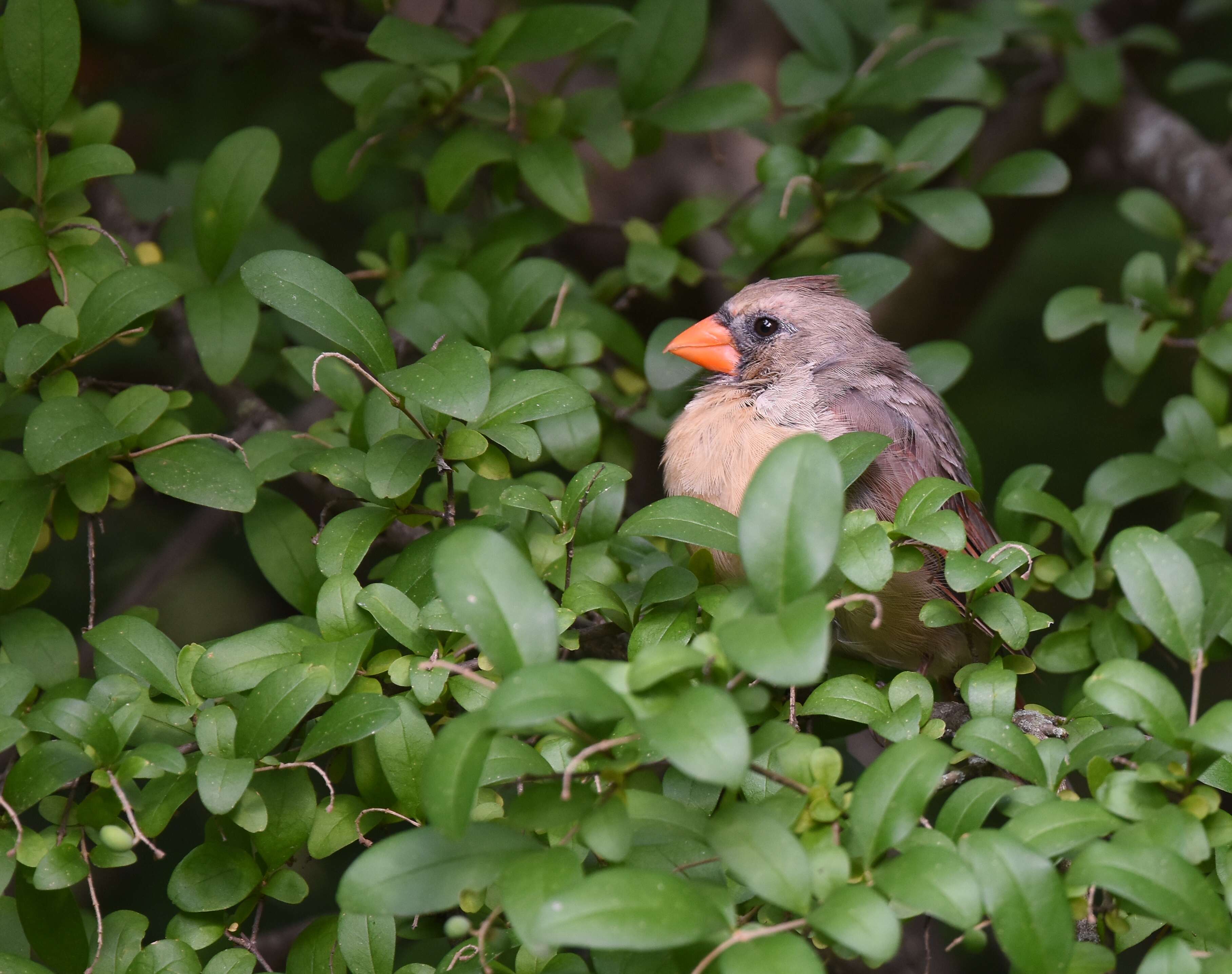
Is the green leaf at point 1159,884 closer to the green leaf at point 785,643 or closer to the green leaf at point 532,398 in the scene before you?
the green leaf at point 785,643

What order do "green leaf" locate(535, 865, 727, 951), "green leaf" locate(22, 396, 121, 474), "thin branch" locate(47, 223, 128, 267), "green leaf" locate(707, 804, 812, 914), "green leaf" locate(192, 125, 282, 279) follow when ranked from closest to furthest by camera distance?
"green leaf" locate(535, 865, 727, 951)
"green leaf" locate(707, 804, 812, 914)
"green leaf" locate(22, 396, 121, 474)
"thin branch" locate(47, 223, 128, 267)
"green leaf" locate(192, 125, 282, 279)

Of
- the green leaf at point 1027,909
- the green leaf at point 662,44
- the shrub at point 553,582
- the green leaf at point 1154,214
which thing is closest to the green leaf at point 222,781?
the shrub at point 553,582

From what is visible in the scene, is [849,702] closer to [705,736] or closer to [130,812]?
[705,736]

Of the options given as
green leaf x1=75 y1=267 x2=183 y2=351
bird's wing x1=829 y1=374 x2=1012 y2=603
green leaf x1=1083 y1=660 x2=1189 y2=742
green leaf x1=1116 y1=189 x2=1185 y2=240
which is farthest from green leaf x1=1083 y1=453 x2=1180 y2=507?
green leaf x1=75 y1=267 x2=183 y2=351

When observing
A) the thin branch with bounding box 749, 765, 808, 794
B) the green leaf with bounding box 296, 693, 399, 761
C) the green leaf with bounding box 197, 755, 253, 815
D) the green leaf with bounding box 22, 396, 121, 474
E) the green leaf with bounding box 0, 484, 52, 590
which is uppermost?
the thin branch with bounding box 749, 765, 808, 794

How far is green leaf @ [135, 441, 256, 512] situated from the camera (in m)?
1.65

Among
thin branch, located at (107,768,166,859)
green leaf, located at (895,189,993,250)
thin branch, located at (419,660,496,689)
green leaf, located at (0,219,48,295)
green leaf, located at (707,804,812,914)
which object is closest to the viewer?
green leaf, located at (707,804,812,914)

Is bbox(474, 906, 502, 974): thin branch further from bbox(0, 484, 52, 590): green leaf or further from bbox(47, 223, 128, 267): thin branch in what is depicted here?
bbox(47, 223, 128, 267): thin branch

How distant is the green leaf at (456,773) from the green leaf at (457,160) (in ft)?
4.54

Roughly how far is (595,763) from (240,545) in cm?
253

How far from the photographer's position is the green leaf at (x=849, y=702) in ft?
4.94

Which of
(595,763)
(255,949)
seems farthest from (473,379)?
(255,949)

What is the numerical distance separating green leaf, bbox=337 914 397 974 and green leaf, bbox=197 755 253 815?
203mm

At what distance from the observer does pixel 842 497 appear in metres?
1.15
